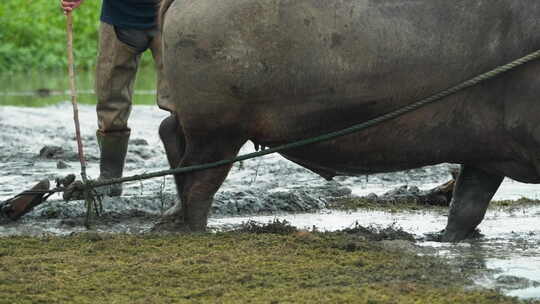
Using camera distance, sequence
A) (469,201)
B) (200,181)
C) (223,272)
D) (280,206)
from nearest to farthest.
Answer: (223,272) → (200,181) → (469,201) → (280,206)

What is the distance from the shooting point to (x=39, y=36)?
18.4 m

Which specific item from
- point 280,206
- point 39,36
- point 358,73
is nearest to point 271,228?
point 358,73

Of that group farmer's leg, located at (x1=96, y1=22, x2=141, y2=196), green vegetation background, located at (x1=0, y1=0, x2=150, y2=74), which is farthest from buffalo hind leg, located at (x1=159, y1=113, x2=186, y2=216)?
green vegetation background, located at (x1=0, y1=0, x2=150, y2=74)

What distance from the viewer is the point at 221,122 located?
534 centimetres

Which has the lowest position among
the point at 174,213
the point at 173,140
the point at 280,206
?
Result: the point at 280,206

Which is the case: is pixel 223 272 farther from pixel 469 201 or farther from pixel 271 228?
pixel 469 201

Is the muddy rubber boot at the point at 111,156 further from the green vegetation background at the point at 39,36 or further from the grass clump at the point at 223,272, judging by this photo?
the green vegetation background at the point at 39,36

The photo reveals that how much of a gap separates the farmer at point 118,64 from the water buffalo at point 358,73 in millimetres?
838

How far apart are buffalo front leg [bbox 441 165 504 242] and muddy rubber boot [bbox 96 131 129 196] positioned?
7.23 feet

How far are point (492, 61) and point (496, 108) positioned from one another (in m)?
0.23

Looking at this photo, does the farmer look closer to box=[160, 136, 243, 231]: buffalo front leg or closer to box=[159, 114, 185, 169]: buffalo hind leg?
box=[159, 114, 185, 169]: buffalo hind leg

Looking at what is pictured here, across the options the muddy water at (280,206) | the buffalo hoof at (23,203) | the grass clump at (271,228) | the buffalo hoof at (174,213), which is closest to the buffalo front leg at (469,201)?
the muddy water at (280,206)

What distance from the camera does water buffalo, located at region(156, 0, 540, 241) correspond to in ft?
17.0

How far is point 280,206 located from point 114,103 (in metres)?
1.21
